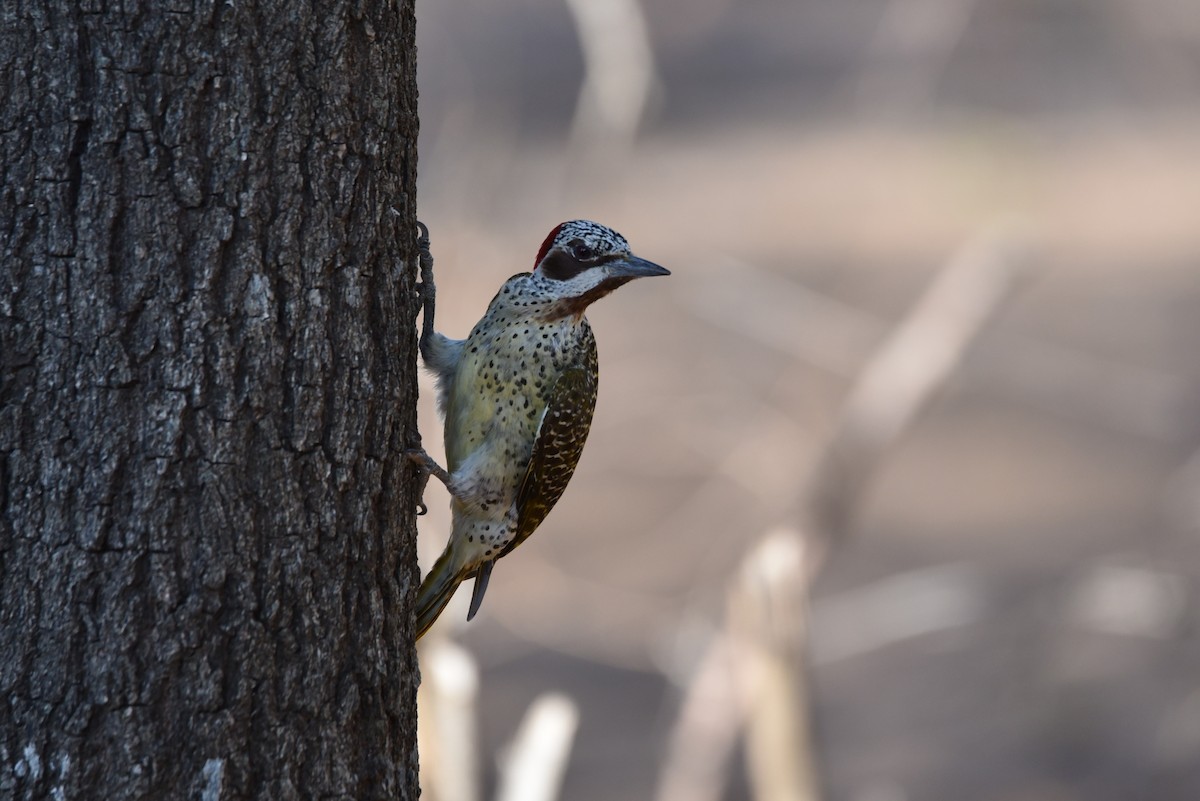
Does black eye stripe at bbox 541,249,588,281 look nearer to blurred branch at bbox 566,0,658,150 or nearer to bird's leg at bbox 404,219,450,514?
bird's leg at bbox 404,219,450,514

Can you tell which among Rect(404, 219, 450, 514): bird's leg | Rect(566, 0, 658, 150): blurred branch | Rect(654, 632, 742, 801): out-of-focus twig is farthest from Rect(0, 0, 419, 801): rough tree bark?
Rect(654, 632, 742, 801): out-of-focus twig

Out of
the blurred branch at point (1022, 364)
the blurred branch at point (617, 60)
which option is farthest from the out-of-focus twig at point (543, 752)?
the blurred branch at point (1022, 364)

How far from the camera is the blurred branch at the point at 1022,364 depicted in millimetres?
11023

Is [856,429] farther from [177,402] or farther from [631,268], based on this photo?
[177,402]

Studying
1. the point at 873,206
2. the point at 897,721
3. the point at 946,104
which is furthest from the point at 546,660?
the point at 946,104

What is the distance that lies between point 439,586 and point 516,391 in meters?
0.48

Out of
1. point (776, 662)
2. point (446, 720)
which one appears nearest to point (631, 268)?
point (446, 720)

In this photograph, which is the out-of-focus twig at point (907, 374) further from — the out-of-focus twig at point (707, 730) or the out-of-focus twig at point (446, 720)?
the out-of-focus twig at point (446, 720)

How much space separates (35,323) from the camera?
2002 mm

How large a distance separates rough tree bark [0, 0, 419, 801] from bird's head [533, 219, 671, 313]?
1.21 meters

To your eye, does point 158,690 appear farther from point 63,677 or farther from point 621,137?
point 621,137

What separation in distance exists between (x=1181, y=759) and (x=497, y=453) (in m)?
6.04

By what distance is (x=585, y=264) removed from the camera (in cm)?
337

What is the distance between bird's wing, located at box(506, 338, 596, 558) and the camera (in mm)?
3428
